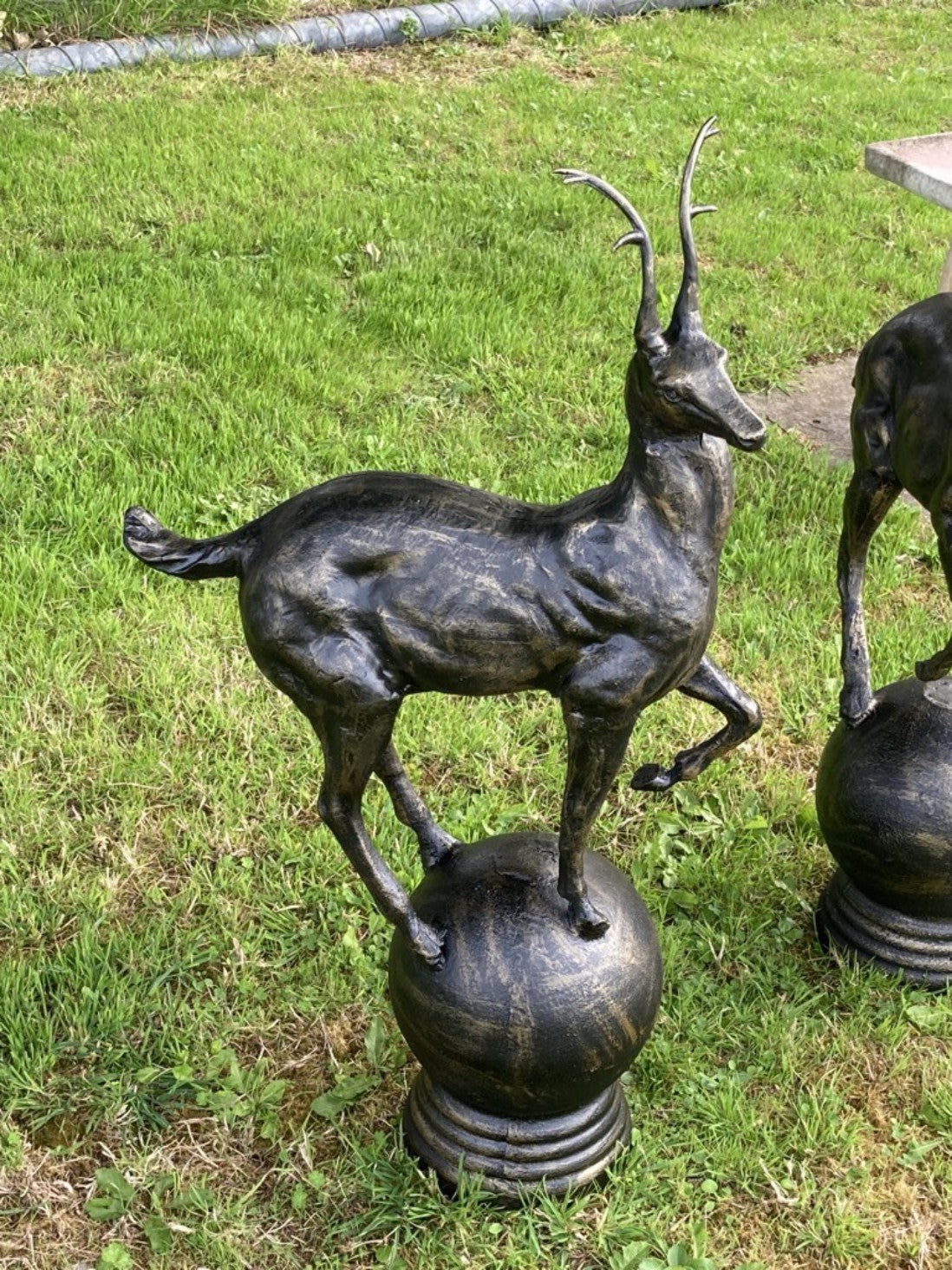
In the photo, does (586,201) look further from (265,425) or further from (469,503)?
(469,503)

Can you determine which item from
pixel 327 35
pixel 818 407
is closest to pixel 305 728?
pixel 818 407

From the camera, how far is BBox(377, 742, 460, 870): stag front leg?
281 cm

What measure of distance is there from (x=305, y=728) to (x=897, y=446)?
1988mm

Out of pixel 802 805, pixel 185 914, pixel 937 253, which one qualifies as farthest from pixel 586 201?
pixel 185 914

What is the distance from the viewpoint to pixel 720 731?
2.55m

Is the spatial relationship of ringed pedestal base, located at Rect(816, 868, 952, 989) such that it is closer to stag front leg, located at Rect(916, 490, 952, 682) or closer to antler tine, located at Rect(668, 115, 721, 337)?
stag front leg, located at Rect(916, 490, 952, 682)

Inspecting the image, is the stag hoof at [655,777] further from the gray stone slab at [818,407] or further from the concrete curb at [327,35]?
the concrete curb at [327,35]

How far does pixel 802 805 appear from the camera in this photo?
3.99m

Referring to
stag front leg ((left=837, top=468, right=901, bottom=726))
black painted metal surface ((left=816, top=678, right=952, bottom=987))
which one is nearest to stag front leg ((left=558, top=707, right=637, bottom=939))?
black painted metal surface ((left=816, top=678, right=952, bottom=987))

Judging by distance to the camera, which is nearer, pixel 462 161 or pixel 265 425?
pixel 265 425

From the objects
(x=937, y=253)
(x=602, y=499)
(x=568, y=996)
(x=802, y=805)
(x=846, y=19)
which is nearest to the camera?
(x=602, y=499)

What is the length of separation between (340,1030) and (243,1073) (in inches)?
10.2

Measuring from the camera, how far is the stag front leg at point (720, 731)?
250cm

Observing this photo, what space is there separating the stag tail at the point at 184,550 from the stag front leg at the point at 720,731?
859 mm
